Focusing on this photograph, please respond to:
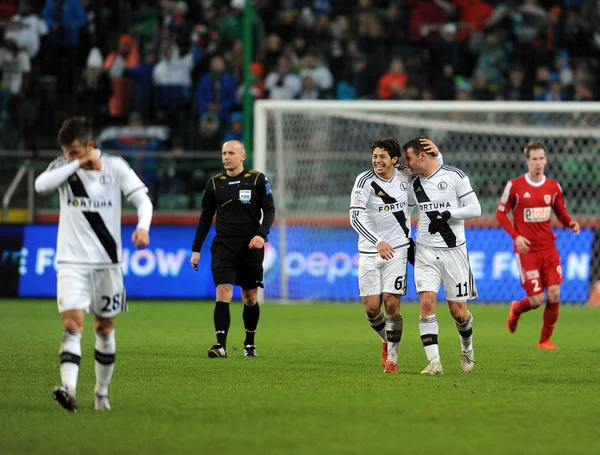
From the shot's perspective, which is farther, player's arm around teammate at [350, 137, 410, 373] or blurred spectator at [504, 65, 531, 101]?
blurred spectator at [504, 65, 531, 101]

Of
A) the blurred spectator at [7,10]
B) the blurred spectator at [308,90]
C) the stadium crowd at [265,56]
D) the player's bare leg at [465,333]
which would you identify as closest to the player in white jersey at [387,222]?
the player's bare leg at [465,333]

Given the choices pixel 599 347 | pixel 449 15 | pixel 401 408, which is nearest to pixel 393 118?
pixel 449 15

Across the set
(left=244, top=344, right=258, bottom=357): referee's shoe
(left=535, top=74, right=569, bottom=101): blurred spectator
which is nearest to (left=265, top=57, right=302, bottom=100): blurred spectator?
(left=535, top=74, right=569, bottom=101): blurred spectator

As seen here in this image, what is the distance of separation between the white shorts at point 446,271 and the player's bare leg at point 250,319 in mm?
2170

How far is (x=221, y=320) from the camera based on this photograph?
1079cm

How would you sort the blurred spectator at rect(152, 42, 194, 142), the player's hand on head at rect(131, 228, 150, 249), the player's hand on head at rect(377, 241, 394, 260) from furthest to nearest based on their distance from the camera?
the blurred spectator at rect(152, 42, 194, 142) < the player's hand on head at rect(377, 241, 394, 260) < the player's hand on head at rect(131, 228, 150, 249)

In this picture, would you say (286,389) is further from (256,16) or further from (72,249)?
(256,16)

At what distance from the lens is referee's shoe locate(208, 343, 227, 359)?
414 inches

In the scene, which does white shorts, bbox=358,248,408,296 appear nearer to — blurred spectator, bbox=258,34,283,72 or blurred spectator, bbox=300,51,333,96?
blurred spectator, bbox=300,51,333,96

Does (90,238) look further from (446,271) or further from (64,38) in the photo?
(64,38)

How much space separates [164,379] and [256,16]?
16423 millimetres

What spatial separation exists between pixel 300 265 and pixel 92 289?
12.0 meters

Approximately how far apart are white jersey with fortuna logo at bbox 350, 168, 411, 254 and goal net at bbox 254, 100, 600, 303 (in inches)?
338

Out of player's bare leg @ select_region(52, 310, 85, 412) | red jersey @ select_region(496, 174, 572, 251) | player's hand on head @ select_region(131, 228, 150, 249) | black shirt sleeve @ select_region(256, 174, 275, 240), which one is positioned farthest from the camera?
red jersey @ select_region(496, 174, 572, 251)
